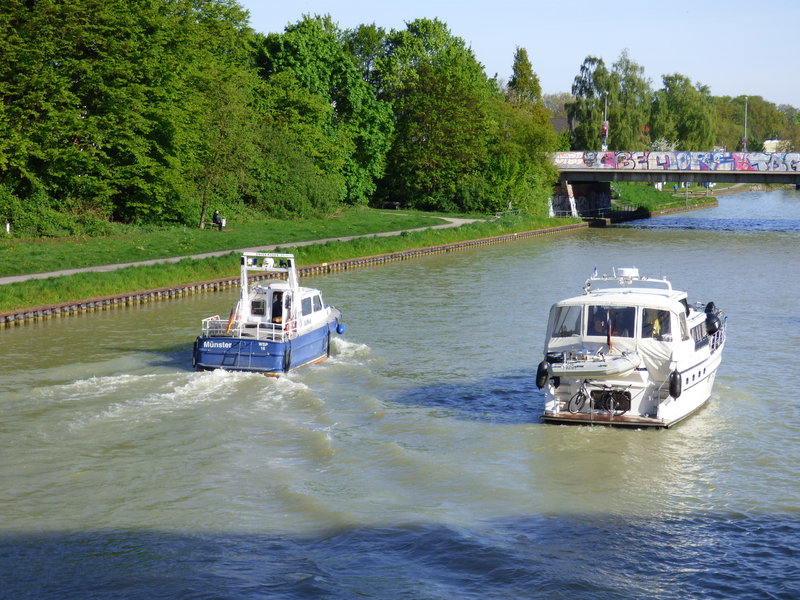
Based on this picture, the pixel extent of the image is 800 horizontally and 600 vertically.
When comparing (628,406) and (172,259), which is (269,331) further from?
(172,259)

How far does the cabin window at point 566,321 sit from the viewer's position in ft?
84.2

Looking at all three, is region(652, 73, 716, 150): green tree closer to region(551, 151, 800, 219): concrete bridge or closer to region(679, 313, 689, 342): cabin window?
region(551, 151, 800, 219): concrete bridge

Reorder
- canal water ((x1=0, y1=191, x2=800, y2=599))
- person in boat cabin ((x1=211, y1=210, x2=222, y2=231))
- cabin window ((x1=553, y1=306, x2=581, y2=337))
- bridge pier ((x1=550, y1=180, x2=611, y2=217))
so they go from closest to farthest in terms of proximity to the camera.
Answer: canal water ((x1=0, y1=191, x2=800, y2=599)), cabin window ((x1=553, y1=306, x2=581, y2=337)), person in boat cabin ((x1=211, y1=210, x2=222, y2=231)), bridge pier ((x1=550, y1=180, x2=611, y2=217))

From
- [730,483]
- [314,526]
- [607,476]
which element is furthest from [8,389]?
[730,483]

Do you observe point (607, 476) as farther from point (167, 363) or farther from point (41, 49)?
point (41, 49)

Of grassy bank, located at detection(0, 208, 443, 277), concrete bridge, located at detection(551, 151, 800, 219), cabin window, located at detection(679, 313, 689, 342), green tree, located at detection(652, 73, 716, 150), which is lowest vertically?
cabin window, located at detection(679, 313, 689, 342)

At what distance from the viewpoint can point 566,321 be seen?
1014 inches

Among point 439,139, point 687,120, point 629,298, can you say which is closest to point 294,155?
point 439,139

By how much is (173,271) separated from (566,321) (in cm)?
2689

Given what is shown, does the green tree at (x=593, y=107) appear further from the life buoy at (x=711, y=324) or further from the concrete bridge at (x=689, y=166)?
the life buoy at (x=711, y=324)

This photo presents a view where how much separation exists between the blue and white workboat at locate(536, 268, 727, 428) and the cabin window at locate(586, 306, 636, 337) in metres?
0.02

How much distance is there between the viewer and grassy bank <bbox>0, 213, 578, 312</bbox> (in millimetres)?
40750

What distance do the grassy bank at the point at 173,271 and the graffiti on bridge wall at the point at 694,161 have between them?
28.1m

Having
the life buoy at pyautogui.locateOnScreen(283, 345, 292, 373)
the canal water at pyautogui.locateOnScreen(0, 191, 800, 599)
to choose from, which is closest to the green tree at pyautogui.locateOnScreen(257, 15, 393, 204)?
the canal water at pyautogui.locateOnScreen(0, 191, 800, 599)
